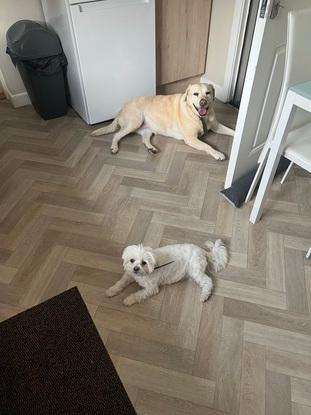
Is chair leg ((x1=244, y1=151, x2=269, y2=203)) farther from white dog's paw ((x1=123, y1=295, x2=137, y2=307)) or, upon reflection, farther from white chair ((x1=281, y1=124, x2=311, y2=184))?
white dog's paw ((x1=123, y1=295, x2=137, y2=307))

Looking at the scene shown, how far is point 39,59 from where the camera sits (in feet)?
7.18

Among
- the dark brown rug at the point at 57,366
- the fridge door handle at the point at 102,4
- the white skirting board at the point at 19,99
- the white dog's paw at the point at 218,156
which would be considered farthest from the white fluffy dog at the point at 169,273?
the white skirting board at the point at 19,99

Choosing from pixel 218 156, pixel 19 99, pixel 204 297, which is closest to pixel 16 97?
pixel 19 99

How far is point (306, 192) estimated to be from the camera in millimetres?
1897

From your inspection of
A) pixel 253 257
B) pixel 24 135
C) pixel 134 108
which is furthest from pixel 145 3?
pixel 253 257

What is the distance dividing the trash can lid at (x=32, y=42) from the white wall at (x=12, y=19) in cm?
13

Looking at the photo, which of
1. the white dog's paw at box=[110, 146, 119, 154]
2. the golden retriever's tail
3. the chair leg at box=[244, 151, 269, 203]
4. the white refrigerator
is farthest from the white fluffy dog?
the white refrigerator

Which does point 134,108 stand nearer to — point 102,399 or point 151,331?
point 151,331

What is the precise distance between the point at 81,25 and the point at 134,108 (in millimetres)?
599

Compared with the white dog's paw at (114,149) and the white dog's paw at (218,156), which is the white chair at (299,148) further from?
the white dog's paw at (114,149)

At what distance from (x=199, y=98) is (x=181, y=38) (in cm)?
76

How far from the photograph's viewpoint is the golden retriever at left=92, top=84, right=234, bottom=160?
2.10 meters

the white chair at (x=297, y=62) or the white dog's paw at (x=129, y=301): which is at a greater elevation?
the white chair at (x=297, y=62)

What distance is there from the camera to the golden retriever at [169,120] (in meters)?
2.10
